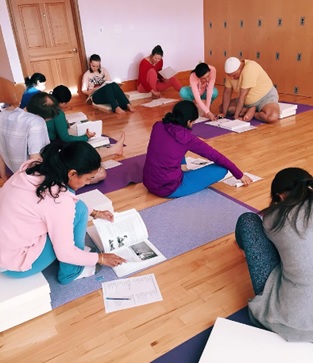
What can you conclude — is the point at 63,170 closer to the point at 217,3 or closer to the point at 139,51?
the point at 139,51

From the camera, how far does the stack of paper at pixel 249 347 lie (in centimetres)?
126

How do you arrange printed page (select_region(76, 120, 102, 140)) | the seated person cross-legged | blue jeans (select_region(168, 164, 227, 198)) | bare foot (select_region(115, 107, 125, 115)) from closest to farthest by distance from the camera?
blue jeans (select_region(168, 164, 227, 198)) < the seated person cross-legged < printed page (select_region(76, 120, 102, 140)) < bare foot (select_region(115, 107, 125, 115))

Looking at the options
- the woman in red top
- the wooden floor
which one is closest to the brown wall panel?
the woman in red top

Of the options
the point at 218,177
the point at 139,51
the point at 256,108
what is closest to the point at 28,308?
the point at 218,177

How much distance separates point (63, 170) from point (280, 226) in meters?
0.85

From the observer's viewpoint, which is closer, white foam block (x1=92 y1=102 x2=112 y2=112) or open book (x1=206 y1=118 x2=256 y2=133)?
open book (x1=206 y1=118 x2=256 y2=133)

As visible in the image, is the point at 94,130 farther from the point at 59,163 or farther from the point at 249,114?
the point at 59,163

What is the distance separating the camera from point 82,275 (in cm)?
183

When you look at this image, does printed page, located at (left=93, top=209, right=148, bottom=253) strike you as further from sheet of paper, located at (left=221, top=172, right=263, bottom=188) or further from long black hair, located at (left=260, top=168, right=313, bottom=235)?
sheet of paper, located at (left=221, top=172, right=263, bottom=188)

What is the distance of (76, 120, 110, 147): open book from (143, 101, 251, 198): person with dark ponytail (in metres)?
1.12

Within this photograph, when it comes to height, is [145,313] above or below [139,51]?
below

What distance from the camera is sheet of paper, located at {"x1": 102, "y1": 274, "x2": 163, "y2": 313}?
165 centimetres

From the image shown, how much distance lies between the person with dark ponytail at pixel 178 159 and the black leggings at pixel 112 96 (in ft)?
9.19

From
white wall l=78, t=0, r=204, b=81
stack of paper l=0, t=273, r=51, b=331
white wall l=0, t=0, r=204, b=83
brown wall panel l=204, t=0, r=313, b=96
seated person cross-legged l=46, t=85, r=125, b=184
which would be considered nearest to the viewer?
stack of paper l=0, t=273, r=51, b=331
